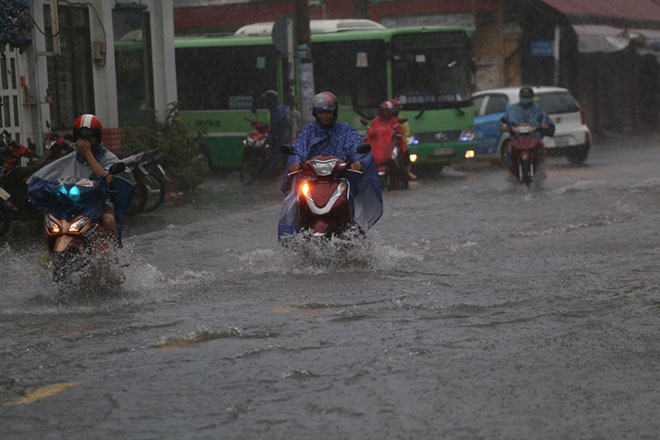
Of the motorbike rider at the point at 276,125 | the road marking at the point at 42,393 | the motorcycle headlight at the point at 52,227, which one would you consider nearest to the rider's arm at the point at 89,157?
the motorcycle headlight at the point at 52,227

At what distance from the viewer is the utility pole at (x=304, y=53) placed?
2236 cm

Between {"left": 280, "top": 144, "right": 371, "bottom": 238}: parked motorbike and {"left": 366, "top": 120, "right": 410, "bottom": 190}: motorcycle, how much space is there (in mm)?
9085

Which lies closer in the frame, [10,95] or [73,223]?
[73,223]

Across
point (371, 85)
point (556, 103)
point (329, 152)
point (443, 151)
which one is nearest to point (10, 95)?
point (329, 152)

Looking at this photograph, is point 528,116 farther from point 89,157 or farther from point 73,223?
point 73,223

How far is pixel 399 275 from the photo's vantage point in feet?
31.9

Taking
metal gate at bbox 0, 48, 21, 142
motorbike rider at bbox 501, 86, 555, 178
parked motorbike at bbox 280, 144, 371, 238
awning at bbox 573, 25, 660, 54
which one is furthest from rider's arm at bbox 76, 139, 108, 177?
awning at bbox 573, 25, 660, 54

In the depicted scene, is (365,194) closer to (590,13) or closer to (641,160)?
(641,160)

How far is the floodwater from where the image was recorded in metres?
5.32

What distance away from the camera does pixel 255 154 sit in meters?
22.2

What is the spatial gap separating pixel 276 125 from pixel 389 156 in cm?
342

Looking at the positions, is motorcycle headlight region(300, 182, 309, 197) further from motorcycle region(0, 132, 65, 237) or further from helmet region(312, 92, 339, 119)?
motorcycle region(0, 132, 65, 237)

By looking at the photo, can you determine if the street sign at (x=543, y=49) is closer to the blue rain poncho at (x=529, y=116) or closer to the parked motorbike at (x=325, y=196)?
the blue rain poncho at (x=529, y=116)

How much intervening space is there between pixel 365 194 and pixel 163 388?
5382 mm
